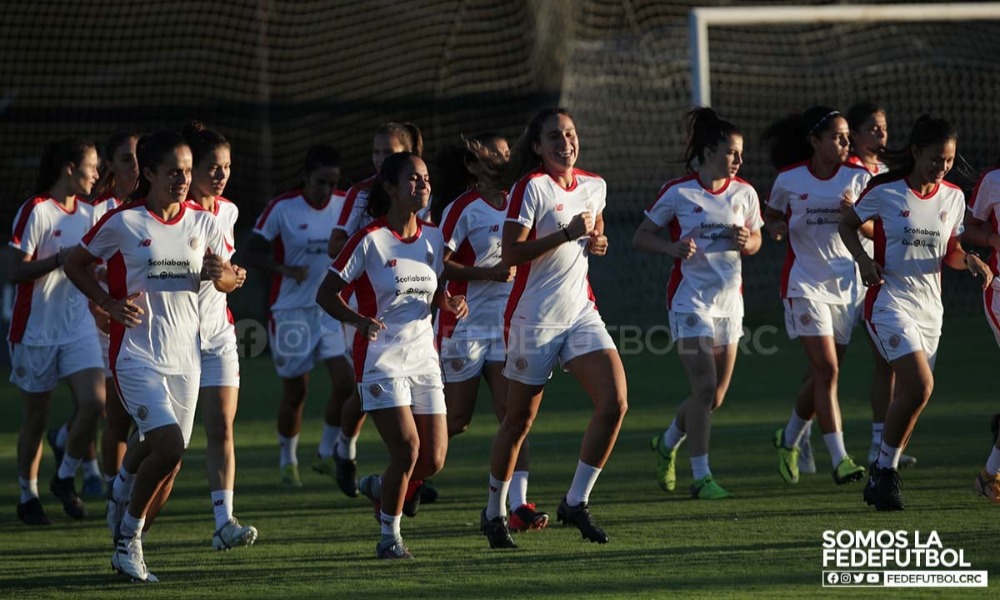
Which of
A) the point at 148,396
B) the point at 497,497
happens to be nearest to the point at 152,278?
the point at 148,396

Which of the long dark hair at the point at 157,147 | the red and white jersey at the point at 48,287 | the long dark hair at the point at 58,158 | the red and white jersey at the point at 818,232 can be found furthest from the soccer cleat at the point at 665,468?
the long dark hair at the point at 58,158

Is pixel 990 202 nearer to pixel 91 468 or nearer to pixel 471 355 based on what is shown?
pixel 471 355

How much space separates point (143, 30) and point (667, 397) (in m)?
14.8

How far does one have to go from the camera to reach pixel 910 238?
796 centimetres

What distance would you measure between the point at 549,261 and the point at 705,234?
185cm

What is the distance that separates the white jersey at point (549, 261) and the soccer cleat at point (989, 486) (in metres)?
2.44

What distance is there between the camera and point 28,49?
955 inches

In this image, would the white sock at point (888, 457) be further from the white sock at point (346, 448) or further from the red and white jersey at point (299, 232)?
the red and white jersey at point (299, 232)

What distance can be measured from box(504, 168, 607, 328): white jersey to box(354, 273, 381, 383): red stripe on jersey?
0.72 metres

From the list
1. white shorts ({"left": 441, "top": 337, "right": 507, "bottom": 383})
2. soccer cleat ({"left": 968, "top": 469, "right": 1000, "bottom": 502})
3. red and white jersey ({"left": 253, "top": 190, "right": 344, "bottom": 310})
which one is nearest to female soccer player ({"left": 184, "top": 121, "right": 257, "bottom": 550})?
white shorts ({"left": 441, "top": 337, "right": 507, "bottom": 383})

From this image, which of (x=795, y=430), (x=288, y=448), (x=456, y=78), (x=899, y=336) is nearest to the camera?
(x=899, y=336)

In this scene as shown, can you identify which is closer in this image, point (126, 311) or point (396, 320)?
point (126, 311)

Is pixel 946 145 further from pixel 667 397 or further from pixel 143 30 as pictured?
pixel 143 30

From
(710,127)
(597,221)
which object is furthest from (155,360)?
(710,127)
